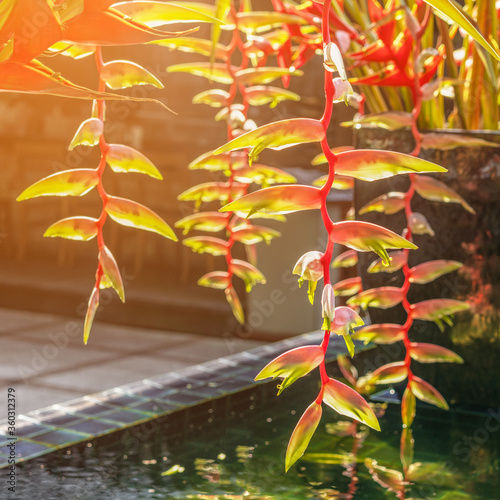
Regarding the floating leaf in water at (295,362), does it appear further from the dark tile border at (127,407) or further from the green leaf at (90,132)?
the dark tile border at (127,407)

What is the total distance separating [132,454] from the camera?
86cm

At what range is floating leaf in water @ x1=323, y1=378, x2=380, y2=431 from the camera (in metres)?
0.37

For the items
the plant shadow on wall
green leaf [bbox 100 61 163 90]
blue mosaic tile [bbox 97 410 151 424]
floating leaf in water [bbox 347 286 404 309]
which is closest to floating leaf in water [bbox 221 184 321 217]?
the plant shadow on wall

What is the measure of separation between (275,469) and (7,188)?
182 inches


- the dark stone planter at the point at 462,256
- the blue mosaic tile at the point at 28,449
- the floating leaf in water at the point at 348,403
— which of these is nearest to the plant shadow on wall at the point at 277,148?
the floating leaf in water at the point at 348,403

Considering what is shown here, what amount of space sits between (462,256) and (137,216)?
1.97 ft

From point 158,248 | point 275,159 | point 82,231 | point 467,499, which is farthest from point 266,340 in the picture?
point 82,231

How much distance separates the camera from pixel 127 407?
110cm

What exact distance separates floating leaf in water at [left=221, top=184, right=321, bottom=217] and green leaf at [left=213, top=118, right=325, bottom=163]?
19 millimetres

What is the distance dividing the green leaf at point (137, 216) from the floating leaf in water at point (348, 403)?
0.12 metres

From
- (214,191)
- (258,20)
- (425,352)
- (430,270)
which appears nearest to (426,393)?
(425,352)

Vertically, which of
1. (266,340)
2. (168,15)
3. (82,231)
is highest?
(168,15)

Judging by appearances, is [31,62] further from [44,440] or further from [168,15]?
[44,440]

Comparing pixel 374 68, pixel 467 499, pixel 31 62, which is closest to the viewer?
pixel 31 62
